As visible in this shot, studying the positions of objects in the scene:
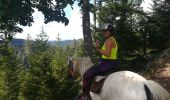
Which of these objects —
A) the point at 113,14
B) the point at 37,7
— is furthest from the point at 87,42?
the point at 37,7

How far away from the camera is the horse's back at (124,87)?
25.4 ft

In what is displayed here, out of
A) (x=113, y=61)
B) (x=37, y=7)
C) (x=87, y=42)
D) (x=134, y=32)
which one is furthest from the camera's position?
(x=134, y=32)

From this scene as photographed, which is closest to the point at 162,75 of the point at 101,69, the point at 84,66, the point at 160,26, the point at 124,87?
the point at 160,26

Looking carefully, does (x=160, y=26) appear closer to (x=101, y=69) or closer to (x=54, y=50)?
(x=54, y=50)

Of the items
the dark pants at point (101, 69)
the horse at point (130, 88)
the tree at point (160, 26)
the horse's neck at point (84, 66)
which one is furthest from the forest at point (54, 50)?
the horse at point (130, 88)

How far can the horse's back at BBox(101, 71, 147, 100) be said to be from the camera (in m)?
7.75

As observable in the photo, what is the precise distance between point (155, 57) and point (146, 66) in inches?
51.1

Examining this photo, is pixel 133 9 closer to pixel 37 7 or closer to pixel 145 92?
pixel 37 7

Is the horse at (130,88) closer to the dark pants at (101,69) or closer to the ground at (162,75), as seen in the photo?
the dark pants at (101,69)

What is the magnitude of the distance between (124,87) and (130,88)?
0.51ft

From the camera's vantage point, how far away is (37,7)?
48.6ft

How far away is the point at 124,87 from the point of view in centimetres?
795

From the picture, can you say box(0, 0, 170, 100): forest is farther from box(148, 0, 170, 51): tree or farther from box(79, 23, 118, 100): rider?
box(79, 23, 118, 100): rider

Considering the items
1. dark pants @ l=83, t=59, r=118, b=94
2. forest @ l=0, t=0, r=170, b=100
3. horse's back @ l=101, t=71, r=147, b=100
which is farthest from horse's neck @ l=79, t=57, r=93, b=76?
horse's back @ l=101, t=71, r=147, b=100
